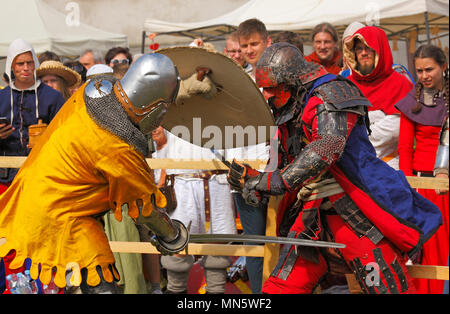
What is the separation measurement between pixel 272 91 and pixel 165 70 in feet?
2.40

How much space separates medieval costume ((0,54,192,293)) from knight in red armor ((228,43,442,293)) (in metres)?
0.64

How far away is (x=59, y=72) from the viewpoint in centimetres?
587

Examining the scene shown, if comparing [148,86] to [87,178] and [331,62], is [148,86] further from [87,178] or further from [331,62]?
[331,62]

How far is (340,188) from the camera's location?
323 cm

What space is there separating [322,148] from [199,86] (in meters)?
0.87

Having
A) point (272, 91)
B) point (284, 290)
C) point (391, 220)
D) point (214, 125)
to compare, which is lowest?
point (284, 290)

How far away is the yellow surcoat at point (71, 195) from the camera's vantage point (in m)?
2.73

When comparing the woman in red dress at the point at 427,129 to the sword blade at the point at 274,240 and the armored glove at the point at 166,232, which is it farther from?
the armored glove at the point at 166,232

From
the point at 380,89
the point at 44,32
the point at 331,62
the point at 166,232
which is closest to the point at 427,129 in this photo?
the point at 380,89

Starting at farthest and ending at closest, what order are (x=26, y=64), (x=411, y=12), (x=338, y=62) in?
1. (x=411, y=12)
2. (x=338, y=62)
3. (x=26, y=64)

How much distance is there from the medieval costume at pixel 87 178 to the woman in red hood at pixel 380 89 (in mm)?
2211

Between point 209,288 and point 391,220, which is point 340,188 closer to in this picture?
point 391,220

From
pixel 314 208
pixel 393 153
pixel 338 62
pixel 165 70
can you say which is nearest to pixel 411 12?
pixel 338 62

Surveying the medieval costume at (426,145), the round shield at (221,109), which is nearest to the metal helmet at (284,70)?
the round shield at (221,109)
